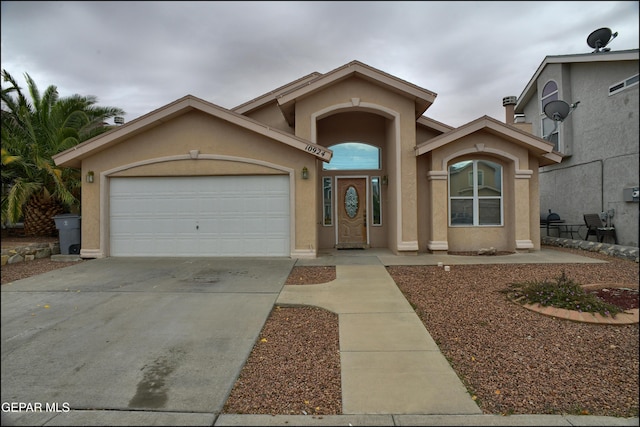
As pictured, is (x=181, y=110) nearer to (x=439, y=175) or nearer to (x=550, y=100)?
(x=439, y=175)

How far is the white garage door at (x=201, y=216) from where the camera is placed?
9875mm

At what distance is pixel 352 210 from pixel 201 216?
4.65 metres

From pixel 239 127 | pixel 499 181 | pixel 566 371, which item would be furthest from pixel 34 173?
pixel 499 181

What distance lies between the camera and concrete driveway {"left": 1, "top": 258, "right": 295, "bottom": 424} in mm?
3055

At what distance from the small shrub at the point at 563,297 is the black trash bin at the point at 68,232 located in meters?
10.3

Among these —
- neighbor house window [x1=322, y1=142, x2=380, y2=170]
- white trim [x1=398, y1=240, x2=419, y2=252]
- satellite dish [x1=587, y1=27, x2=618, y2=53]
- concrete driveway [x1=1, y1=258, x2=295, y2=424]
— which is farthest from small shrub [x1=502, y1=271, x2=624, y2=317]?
neighbor house window [x1=322, y1=142, x2=380, y2=170]

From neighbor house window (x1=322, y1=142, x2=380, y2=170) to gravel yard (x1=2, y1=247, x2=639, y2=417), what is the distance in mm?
6908

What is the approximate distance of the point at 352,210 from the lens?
11.9 m

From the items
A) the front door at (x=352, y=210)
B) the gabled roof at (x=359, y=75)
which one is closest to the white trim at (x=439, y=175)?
the gabled roof at (x=359, y=75)

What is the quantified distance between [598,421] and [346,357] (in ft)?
Result: 6.70

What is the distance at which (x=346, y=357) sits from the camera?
3764 millimetres

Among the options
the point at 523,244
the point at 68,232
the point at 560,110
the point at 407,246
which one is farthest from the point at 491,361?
the point at 68,232

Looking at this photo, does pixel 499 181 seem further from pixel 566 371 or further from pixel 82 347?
pixel 82 347

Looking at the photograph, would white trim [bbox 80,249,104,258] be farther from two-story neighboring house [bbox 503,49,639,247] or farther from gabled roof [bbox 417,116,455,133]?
two-story neighboring house [bbox 503,49,639,247]
